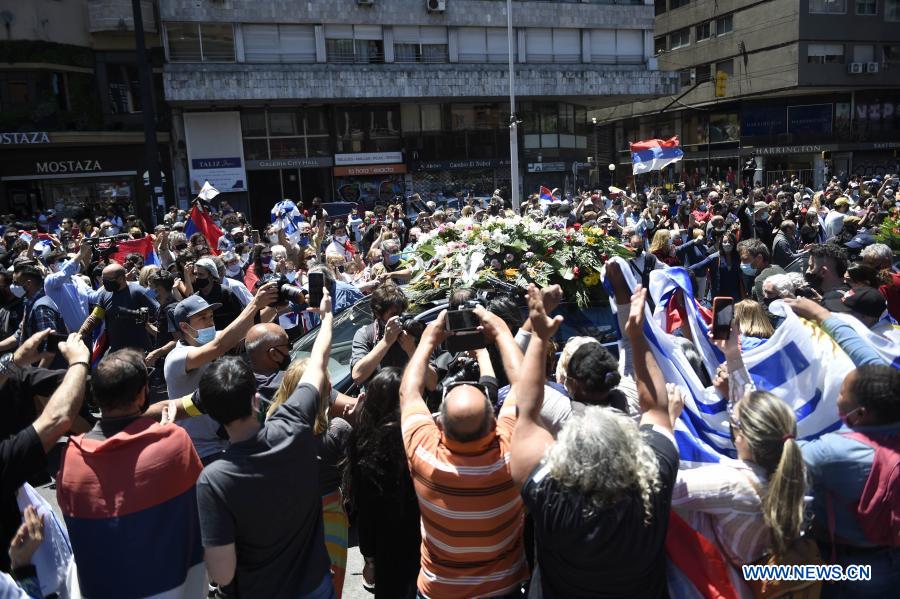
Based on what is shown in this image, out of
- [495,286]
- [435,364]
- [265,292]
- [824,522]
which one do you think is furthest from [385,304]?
[824,522]

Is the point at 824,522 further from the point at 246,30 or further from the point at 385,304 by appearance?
the point at 246,30

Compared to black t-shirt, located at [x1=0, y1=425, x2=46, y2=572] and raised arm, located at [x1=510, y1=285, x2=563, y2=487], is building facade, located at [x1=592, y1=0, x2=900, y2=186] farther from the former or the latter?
black t-shirt, located at [x1=0, y1=425, x2=46, y2=572]

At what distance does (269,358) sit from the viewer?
4305 mm

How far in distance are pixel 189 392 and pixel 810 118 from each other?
48218 mm

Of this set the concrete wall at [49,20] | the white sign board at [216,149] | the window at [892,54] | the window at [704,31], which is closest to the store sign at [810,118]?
the window at [892,54]

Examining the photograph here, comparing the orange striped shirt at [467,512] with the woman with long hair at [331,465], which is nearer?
the orange striped shirt at [467,512]

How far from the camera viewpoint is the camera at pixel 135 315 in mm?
6257

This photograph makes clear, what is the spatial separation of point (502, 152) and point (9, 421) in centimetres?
3472

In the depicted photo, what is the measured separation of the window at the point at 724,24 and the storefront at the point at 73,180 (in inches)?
1439

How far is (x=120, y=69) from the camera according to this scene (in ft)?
105

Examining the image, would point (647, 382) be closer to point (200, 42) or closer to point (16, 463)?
point (16, 463)

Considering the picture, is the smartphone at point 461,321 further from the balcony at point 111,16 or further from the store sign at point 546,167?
the store sign at point 546,167

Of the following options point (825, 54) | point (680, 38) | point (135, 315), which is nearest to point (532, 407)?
point (135, 315)

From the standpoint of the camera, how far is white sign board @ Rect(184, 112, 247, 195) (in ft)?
105
